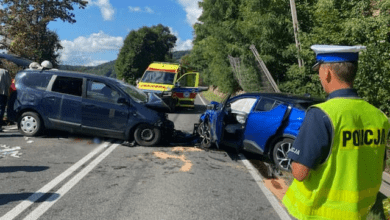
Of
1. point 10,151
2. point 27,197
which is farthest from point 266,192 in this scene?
point 10,151

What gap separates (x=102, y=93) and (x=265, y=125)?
420 cm

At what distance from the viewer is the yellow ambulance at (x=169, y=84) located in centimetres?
1678

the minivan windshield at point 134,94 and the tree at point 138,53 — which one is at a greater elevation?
the tree at point 138,53

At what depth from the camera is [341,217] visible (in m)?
1.89

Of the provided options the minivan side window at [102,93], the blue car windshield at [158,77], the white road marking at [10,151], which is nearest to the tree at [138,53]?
the blue car windshield at [158,77]

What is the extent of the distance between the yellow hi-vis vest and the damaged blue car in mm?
4458

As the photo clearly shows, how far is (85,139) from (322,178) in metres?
7.91

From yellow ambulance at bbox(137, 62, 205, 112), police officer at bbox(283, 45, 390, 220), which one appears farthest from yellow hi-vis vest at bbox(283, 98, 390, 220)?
yellow ambulance at bbox(137, 62, 205, 112)

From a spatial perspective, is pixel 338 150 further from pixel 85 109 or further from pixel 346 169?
pixel 85 109

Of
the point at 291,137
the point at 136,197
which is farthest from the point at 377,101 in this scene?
the point at 136,197

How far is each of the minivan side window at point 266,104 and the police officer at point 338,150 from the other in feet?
16.8

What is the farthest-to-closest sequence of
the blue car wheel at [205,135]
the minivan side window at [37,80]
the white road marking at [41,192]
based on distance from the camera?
the minivan side window at [37,80] → the blue car wheel at [205,135] → the white road marking at [41,192]

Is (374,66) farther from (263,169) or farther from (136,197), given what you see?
(136,197)

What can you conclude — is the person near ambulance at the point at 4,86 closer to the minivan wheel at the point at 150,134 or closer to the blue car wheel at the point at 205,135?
the minivan wheel at the point at 150,134
